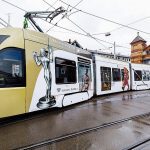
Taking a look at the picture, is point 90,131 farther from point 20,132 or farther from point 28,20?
point 28,20

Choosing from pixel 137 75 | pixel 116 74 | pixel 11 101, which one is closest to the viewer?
pixel 11 101

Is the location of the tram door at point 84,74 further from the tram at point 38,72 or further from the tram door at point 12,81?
the tram door at point 12,81

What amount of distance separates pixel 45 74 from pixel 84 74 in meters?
4.18

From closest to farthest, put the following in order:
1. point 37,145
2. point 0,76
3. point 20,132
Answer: point 37,145 < point 20,132 < point 0,76

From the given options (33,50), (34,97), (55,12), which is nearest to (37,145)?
(34,97)

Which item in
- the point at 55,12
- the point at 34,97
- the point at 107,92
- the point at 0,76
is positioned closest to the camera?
the point at 0,76

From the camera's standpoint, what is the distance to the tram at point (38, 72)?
816 centimetres

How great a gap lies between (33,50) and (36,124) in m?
2.83

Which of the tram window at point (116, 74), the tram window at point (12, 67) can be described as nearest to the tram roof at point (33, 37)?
the tram window at point (12, 67)

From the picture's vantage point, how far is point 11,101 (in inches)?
318

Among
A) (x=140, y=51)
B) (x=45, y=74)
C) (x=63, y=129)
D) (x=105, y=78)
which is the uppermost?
(x=140, y=51)

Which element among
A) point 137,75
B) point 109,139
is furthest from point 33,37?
point 137,75

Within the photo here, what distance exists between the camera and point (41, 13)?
1412cm

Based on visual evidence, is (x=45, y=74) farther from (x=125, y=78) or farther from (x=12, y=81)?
(x=125, y=78)
